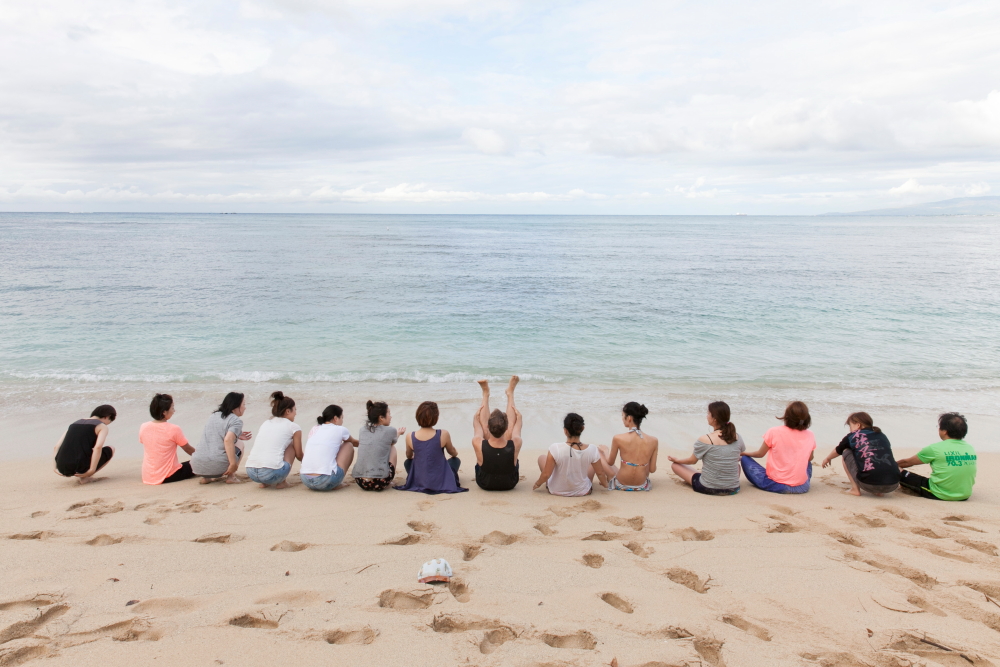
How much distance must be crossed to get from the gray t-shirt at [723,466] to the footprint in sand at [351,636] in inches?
159

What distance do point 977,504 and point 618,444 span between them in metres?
3.69

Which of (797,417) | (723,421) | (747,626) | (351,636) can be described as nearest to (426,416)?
(351,636)

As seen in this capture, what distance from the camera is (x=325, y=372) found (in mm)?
12016

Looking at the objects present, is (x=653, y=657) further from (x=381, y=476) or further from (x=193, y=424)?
(x=193, y=424)

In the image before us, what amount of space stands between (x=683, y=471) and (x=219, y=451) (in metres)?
5.23

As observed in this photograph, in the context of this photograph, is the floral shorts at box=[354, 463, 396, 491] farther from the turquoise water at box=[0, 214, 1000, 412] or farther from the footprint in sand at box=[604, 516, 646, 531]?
the turquoise water at box=[0, 214, 1000, 412]

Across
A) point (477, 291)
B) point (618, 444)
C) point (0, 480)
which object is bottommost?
point (0, 480)

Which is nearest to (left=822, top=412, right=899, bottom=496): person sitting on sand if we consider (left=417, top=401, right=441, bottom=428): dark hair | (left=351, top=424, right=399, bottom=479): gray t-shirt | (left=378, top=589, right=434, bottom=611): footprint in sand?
(left=417, top=401, right=441, bottom=428): dark hair

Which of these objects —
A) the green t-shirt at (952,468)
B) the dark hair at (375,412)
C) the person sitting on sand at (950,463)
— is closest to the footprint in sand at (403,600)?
the dark hair at (375,412)

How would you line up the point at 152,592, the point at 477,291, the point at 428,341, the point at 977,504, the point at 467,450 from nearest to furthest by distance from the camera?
the point at 152,592 < the point at 977,504 < the point at 467,450 < the point at 428,341 < the point at 477,291

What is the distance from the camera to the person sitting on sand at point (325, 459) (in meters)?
5.87

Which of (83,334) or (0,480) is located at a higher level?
(83,334)

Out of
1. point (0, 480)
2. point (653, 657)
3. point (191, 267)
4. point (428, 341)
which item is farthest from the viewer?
point (191, 267)

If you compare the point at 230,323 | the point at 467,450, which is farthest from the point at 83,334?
the point at 467,450
